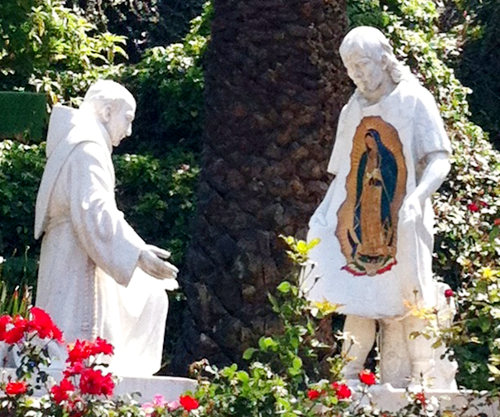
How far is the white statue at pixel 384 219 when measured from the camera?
10.8m

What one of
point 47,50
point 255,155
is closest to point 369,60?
point 255,155

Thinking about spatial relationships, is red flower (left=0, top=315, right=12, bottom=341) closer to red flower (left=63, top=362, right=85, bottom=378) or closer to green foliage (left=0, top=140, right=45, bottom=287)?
red flower (left=63, top=362, right=85, bottom=378)

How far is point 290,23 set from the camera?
15000 millimetres

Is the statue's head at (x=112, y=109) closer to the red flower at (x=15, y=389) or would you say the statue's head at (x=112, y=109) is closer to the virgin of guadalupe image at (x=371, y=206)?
the virgin of guadalupe image at (x=371, y=206)

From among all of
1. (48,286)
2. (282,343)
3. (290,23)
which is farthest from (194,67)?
(282,343)

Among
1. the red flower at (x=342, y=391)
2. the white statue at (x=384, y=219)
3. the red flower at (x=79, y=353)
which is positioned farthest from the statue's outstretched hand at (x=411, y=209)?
the red flower at (x=79, y=353)

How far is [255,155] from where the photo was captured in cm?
1477

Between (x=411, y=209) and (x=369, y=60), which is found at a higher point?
(x=369, y=60)

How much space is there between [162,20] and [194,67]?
8.01 ft

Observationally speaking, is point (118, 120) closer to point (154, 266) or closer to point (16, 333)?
point (154, 266)

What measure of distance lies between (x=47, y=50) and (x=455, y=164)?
129 inches

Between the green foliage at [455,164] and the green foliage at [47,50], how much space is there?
2.15m

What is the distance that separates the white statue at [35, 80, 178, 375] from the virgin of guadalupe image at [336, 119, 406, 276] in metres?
0.88

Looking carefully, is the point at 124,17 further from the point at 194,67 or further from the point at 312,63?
the point at 312,63
